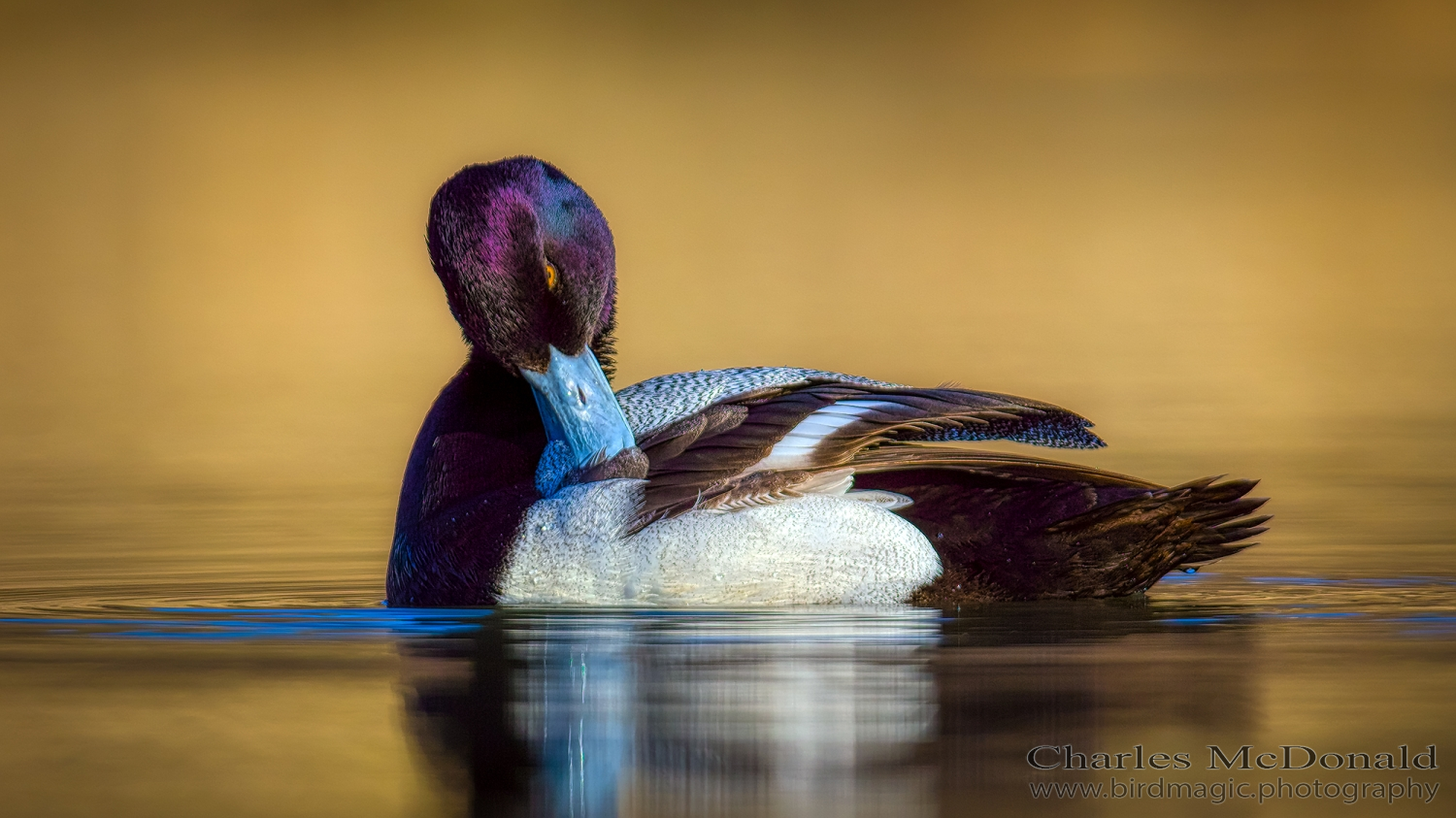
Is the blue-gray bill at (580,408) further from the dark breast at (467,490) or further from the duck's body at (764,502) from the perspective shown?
the dark breast at (467,490)

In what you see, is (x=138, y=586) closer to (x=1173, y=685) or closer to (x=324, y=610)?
(x=324, y=610)

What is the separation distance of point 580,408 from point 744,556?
0.76 metres

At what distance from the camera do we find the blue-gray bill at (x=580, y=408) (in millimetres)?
6293

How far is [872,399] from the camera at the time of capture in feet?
20.7

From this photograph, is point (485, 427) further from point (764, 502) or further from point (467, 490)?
point (764, 502)

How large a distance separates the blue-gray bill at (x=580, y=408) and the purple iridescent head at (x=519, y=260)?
0.05 meters

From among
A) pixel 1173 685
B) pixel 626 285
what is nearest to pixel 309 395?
pixel 626 285

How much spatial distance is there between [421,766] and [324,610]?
229 cm

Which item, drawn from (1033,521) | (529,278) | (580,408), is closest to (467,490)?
(580,408)

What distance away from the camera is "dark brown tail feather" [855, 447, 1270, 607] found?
601cm

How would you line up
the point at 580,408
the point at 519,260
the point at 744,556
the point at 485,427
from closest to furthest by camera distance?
the point at 744,556
the point at 580,408
the point at 519,260
the point at 485,427

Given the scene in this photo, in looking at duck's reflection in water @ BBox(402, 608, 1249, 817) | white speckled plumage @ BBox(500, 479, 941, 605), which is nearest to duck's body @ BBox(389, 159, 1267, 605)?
white speckled plumage @ BBox(500, 479, 941, 605)

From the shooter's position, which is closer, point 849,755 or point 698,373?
point 849,755

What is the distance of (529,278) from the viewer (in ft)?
21.6
